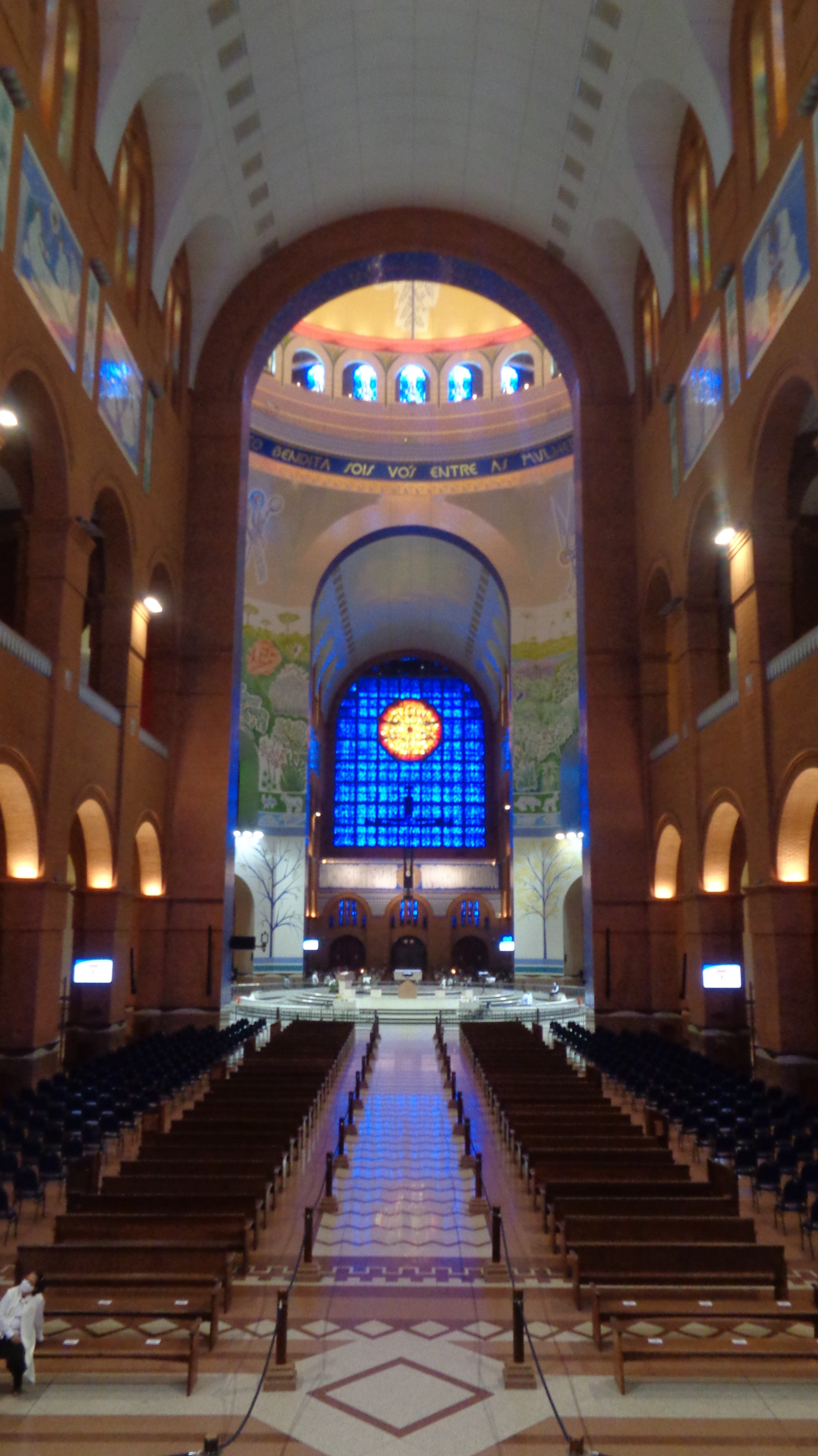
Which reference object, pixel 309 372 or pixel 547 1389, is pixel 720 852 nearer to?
pixel 547 1389

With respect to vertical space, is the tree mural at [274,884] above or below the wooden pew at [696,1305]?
above

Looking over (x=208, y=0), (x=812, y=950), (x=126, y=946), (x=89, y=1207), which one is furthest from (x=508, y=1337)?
(x=208, y=0)

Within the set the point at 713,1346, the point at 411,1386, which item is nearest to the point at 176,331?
the point at 411,1386

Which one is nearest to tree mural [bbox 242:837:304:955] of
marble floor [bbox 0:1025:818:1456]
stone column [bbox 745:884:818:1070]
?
stone column [bbox 745:884:818:1070]

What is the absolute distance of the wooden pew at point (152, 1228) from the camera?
27.4 feet

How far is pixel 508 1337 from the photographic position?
7.35m

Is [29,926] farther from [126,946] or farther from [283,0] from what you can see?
[283,0]

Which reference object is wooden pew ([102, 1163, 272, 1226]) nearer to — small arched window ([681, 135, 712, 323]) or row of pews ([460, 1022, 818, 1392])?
row of pews ([460, 1022, 818, 1392])

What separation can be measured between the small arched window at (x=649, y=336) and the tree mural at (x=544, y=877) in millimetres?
21786

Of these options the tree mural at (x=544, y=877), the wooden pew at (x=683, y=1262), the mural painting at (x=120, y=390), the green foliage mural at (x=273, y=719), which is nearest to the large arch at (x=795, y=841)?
the wooden pew at (x=683, y=1262)

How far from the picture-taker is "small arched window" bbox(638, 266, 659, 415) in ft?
83.8

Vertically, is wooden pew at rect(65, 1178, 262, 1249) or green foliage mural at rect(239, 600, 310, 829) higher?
green foliage mural at rect(239, 600, 310, 829)

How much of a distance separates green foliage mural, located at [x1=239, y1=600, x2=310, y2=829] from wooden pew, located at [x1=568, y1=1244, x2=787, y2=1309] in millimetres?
36151

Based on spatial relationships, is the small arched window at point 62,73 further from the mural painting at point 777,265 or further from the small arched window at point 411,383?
the small arched window at point 411,383
